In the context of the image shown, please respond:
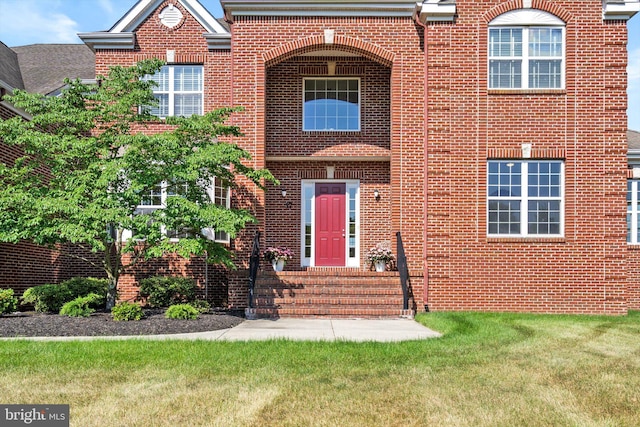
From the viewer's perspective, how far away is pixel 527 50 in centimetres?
1382

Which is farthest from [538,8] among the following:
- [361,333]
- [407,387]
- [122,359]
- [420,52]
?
[122,359]

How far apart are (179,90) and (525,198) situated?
360 inches

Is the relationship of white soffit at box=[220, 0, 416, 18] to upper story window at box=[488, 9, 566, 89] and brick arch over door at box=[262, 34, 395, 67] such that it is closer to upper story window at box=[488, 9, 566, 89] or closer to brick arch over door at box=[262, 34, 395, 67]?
brick arch over door at box=[262, 34, 395, 67]

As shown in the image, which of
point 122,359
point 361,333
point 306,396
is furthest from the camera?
point 361,333

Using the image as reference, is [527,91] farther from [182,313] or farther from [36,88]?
[36,88]

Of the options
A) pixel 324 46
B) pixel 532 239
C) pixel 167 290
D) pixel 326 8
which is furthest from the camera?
pixel 324 46

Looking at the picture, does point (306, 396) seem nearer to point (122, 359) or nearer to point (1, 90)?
point (122, 359)

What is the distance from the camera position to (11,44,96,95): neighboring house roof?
1717cm

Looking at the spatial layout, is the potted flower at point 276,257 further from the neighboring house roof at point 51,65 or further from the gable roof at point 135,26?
the neighboring house roof at point 51,65

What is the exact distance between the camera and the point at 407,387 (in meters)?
6.19

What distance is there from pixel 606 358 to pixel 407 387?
326 cm

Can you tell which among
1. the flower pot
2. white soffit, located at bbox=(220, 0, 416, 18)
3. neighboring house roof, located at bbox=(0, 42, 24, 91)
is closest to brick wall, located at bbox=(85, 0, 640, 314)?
white soffit, located at bbox=(220, 0, 416, 18)

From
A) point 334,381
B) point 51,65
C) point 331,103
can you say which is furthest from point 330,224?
point 51,65

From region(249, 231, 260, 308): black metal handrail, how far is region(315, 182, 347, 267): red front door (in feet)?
8.19
